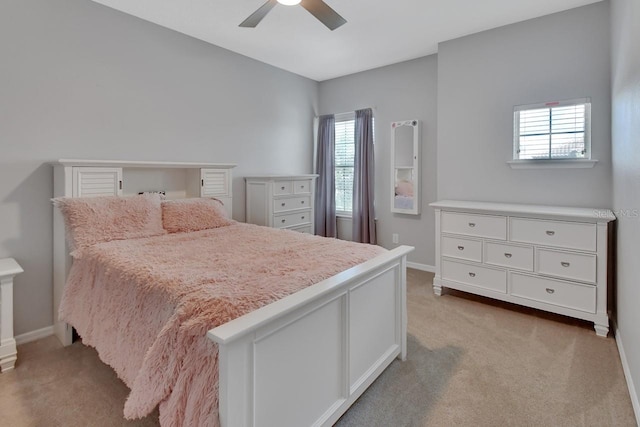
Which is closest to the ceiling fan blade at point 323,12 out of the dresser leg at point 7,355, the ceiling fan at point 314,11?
the ceiling fan at point 314,11

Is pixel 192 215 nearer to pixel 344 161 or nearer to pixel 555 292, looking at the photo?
pixel 344 161

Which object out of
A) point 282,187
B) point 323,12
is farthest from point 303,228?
point 323,12

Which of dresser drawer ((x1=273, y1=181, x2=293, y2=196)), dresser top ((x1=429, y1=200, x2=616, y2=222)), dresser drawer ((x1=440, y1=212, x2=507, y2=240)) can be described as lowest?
dresser drawer ((x1=440, y1=212, x2=507, y2=240))

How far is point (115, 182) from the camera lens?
270cm

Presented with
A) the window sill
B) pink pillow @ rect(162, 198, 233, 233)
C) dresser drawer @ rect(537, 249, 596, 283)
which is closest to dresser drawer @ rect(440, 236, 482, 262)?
dresser drawer @ rect(537, 249, 596, 283)

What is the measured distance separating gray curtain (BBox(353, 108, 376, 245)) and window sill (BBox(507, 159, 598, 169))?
172 centimetres

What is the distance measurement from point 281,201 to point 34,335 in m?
2.40

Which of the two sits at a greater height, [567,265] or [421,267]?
[567,265]

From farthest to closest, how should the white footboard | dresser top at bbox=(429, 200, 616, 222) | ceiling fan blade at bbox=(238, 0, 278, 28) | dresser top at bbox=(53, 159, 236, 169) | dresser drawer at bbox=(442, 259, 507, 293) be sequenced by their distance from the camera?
dresser drawer at bbox=(442, 259, 507, 293) < dresser top at bbox=(429, 200, 616, 222) < dresser top at bbox=(53, 159, 236, 169) < ceiling fan blade at bbox=(238, 0, 278, 28) < the white footboard

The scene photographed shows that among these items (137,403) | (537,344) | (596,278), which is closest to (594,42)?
(596,278)

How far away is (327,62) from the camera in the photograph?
13.8ft

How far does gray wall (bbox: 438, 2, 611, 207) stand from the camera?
282 centimetres

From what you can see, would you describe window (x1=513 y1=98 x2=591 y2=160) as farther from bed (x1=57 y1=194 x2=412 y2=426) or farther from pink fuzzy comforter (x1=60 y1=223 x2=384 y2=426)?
pink fuzzy comforter (x1=60 y1=223 x2=384 y2=426)

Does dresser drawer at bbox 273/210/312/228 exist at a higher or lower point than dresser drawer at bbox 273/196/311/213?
lower
